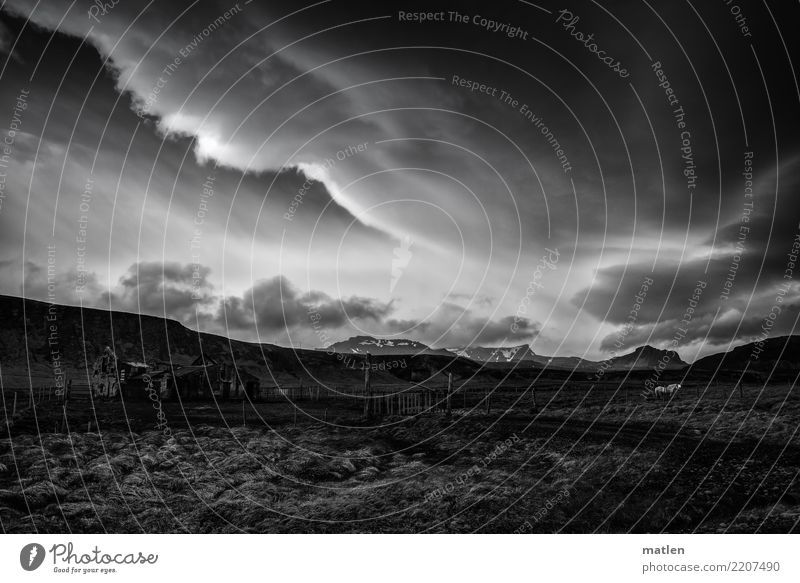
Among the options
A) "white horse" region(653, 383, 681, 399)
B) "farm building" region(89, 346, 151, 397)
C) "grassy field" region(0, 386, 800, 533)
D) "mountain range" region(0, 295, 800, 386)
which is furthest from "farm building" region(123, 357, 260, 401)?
"white horse" region(653, 383, 681, 399)

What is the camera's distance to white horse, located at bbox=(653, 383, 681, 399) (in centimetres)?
2083

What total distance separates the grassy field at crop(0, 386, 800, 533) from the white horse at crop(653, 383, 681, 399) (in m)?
0.50

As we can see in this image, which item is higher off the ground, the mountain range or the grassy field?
the mountain range

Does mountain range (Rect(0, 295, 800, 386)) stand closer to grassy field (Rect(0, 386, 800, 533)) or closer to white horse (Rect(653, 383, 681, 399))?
white horse (Rect(653, 383, 681, 399))

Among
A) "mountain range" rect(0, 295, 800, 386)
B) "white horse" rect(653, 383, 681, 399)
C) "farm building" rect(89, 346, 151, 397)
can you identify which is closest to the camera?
"white horse" rect(653, 383, 681, 399)

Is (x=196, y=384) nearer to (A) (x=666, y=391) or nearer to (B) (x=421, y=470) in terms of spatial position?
(B) (x=421, y=470)

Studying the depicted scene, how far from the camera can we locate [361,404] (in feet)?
75.1

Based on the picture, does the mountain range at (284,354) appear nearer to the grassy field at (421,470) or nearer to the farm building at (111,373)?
the farm building at (111,373)

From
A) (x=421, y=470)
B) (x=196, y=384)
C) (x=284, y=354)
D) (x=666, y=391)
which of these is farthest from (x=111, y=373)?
(x=666, y=391)

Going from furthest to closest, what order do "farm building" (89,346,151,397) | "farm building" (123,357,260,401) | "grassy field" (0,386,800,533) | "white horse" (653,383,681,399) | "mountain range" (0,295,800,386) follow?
"farm building" (123,357,260,401), "farm building" (89,346,151,397), "mountain range" (0,295,800,386), "white horse" (653,383,681,399), "grassy field" (0,386,800,533)

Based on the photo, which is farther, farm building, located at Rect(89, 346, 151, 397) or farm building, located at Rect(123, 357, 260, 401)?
farm building, located at Rect(123, 357, 260, 401)

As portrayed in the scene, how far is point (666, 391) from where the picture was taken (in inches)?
830
